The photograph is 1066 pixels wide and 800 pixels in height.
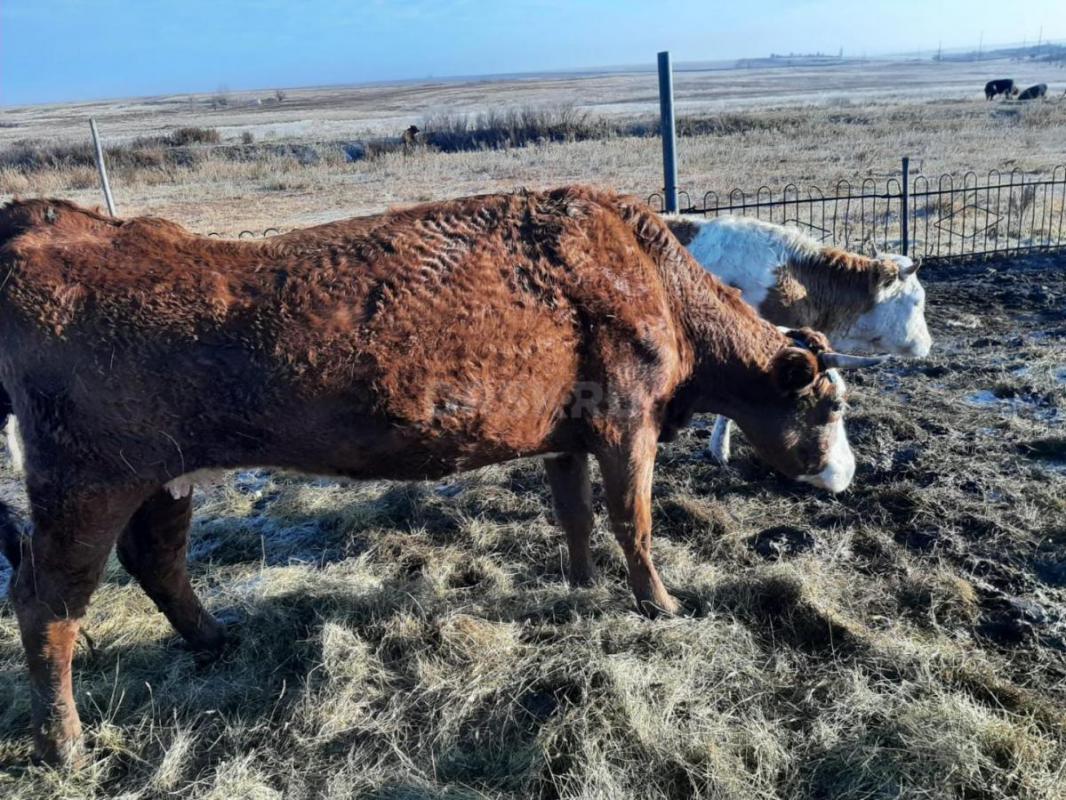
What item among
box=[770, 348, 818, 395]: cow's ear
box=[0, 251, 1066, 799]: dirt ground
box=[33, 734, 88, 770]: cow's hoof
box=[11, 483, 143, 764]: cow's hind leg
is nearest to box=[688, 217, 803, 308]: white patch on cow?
box=[0, 251, 1066, 799]: dirt ground

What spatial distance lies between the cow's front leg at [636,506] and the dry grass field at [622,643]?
162 millimetres

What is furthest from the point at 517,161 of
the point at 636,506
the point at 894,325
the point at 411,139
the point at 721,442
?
the point at 636,506

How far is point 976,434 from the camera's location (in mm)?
5617

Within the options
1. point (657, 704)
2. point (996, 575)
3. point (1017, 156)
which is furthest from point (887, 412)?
point (1017, 156)

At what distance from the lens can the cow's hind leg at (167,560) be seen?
3.38m

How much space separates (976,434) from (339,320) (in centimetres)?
487

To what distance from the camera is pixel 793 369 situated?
11.9 feet

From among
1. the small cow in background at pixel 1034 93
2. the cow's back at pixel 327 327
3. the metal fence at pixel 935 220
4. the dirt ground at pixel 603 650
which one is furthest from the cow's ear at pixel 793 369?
the small cow in background at pixel 1034 93

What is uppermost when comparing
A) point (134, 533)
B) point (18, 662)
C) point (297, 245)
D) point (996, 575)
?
point (297, 245)

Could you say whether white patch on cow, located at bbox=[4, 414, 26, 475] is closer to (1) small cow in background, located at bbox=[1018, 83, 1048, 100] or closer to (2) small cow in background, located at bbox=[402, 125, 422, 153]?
(2) small cow in background, located at bbox=[402, 125, 422, 153]

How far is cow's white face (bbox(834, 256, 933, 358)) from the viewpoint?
239 inches

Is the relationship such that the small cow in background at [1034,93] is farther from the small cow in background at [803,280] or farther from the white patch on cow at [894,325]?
the small cow in background at [803,280]

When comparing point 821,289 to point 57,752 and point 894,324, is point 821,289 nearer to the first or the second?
point 894,324

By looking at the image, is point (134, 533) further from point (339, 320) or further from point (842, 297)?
point (842, 297)
